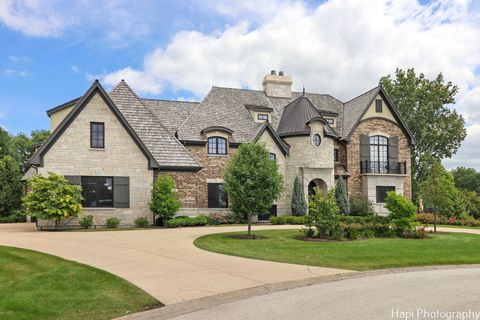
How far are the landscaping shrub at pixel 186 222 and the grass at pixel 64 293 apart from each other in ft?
37.5

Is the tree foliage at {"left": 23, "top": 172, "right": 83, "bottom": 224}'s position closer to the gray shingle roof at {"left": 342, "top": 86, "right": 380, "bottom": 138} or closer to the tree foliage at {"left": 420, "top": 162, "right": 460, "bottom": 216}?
the tree foliage at {"left": 420, "top": 162, "right": 460, "bottom": 216}

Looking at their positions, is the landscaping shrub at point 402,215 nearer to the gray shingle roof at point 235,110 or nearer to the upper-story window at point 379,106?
the gray shingle roof at point 235,110

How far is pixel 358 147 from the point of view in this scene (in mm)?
33031

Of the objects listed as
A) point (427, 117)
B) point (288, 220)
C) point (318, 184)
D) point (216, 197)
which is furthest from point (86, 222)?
point (427, 117)

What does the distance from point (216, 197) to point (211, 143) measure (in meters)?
3.71

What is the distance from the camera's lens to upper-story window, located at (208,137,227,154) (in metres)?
28.5

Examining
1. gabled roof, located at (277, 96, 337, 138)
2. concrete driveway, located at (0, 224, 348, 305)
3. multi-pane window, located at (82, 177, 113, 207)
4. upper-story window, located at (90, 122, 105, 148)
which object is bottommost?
concrete driveway, located at (0, 224, 348, 305)

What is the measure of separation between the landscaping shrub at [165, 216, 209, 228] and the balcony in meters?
14.9

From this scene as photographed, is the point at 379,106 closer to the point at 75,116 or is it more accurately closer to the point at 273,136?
the point at 273,136

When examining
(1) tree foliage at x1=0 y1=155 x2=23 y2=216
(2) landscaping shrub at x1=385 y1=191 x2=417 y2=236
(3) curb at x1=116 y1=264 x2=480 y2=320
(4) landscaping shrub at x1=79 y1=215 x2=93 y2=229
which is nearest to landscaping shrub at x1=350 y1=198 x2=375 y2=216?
(2) landscaping shrub at x1=385 y1=191 x2=417 y2=236

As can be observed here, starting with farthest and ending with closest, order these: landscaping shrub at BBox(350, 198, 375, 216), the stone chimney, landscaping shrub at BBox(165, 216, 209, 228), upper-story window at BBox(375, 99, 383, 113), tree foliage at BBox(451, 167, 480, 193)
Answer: tree foliage at BBox(451, 167, 480, 193), the stone chimney, upper-story window at BBox(375, 99, 383, 113), landscaping shrub at BBox(350, 198, 375, 216), landscaping shrub at BBox(165, 216, 209, 228)

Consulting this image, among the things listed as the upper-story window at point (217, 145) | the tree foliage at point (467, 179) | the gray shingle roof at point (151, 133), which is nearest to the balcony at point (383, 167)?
the upper-story window at point (217, 145)

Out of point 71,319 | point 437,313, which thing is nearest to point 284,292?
point 437,313

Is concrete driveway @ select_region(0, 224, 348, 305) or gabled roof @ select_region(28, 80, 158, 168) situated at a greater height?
gabled roof @ select_region(28, 80, 158, 168)
